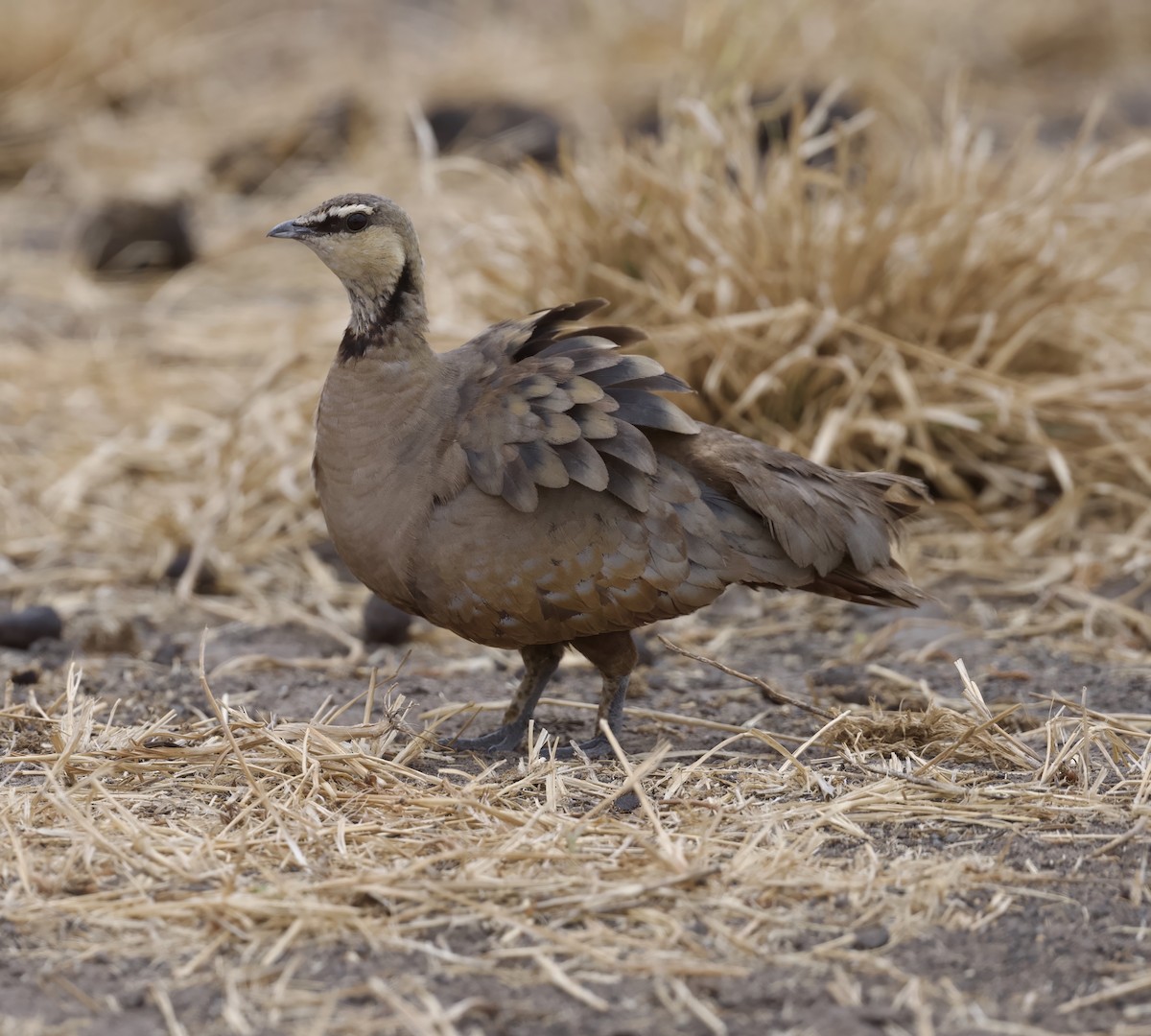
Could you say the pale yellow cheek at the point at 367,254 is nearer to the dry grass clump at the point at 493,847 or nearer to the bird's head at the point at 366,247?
the bird's head at the point at 366,247

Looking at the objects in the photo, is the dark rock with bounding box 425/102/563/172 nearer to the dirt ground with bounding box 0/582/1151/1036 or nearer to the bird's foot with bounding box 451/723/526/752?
the bird's foot with bounding box 451/723/526/752

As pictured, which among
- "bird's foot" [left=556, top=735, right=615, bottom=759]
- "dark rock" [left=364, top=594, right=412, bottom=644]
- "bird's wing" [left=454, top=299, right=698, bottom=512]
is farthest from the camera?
"dark rock" [left=364, top=594, right=412, bottom=644]

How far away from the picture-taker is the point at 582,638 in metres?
3.47

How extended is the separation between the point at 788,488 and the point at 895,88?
666cm

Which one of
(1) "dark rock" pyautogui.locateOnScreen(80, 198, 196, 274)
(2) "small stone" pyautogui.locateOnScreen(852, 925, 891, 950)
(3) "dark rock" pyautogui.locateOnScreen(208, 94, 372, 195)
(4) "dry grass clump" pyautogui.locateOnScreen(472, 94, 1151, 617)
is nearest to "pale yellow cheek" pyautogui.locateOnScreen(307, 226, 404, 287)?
(4) "dry grass clump" pyautogui.locateOnScreen(472, 94, 1151, 617)

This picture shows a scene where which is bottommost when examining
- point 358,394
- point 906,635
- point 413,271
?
point 906,635

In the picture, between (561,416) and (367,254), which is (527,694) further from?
(367,254)

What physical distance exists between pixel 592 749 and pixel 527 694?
10.6 inches

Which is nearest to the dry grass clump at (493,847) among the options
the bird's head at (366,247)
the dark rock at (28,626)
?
the dark rock at (28,626)

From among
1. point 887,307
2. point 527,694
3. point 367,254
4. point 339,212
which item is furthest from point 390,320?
point 887,307

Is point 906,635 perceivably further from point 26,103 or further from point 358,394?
point 26,103

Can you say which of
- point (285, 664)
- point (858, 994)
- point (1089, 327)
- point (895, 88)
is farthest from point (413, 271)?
point (895, 88)

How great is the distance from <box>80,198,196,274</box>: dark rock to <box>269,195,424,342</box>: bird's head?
4919 mm

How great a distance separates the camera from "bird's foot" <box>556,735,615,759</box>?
3424mm
